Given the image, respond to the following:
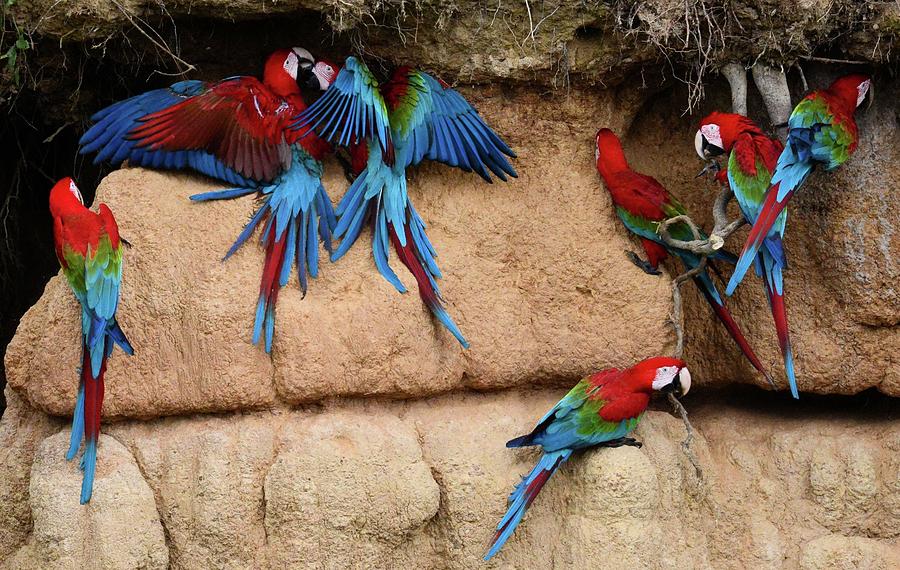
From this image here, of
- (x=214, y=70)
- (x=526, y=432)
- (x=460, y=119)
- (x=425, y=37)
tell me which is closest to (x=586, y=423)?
(x=526, y=432)

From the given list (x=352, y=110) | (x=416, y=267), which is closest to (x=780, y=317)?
(x=416, y=267)

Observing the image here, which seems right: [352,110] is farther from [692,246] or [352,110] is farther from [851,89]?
[851,89]

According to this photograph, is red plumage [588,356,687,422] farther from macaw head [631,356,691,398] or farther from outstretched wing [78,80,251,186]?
outstretched wing [78,80,251,186]

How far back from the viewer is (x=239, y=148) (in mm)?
2867

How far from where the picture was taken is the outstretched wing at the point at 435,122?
2910 mm

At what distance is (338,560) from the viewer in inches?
107

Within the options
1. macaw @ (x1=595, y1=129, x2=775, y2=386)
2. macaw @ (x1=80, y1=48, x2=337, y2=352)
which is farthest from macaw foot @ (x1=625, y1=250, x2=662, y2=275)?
macaw @ (x1=80, y1=48, x2=337, y2=352)

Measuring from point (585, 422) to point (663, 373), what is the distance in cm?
23

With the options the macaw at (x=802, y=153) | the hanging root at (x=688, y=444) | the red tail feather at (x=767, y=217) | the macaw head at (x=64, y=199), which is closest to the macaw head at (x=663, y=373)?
the hanging root at (x=688, y=444)

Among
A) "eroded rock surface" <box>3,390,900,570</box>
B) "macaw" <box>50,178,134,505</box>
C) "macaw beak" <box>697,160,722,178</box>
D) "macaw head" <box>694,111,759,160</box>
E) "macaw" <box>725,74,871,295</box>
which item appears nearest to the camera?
"macaw" <box>50,178,134,505</box>

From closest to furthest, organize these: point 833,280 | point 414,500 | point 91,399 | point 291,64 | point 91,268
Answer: point 91,268
point 91,399
point 414,500
point 291,64
point 833,280

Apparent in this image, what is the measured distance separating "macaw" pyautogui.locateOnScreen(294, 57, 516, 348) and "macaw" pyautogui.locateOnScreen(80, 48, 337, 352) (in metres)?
0.07

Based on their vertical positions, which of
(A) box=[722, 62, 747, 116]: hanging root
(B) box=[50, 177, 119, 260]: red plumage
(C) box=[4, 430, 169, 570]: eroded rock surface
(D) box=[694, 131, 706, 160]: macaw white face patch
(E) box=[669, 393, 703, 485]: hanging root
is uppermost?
(A) box=[722, 62, 747, 116]: hanging root

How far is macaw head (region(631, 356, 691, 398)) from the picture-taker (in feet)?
9.15
